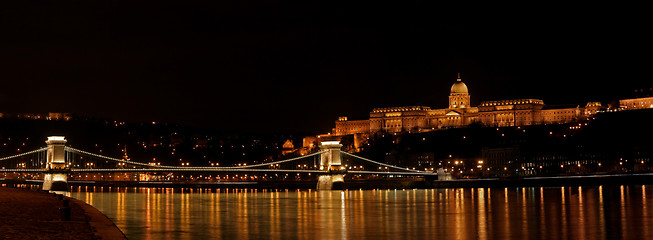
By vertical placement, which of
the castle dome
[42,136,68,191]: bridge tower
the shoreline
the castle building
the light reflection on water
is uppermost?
the castle dome

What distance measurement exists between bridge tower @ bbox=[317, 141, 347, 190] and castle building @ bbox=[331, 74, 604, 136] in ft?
201

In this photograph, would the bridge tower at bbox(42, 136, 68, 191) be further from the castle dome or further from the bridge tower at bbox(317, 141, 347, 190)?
the castle dome

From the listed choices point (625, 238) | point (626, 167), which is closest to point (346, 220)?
point (625, 238)

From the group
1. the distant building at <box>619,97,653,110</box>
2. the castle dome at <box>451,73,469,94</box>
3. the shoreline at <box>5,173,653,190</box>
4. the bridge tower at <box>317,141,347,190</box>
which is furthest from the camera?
the castle dome at <box>451,73,469,94</box>

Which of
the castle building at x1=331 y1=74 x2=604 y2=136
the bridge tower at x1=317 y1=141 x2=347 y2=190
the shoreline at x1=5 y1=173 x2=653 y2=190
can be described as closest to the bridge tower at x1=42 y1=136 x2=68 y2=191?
the shoreline at x1=5 y1=173 x2=653 y2=190

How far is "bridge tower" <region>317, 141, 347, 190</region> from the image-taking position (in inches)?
2862

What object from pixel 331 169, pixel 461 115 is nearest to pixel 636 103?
pixel 461 115

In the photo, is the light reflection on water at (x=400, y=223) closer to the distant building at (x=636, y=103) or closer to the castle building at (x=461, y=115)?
the distant building at (x=636, y=103)

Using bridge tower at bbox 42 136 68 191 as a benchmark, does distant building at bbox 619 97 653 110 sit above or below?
above

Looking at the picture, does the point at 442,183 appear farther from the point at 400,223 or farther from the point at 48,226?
the point at 48,226

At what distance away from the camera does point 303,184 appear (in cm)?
8512

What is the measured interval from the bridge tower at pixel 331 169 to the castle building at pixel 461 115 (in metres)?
61.3

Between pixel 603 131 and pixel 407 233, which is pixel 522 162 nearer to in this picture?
pixel 603 131

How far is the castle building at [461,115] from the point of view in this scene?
130250 mm
